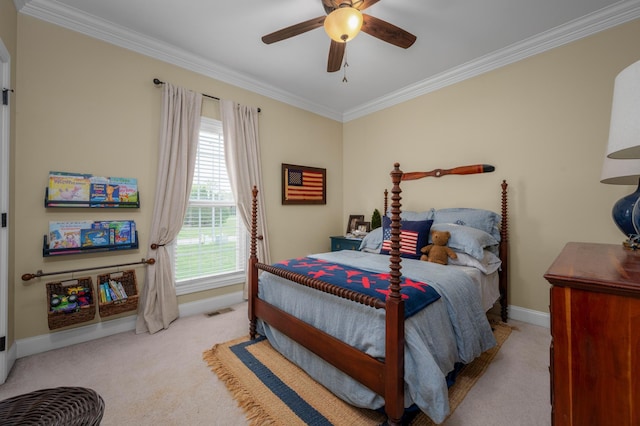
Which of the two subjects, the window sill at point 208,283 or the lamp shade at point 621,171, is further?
the window sill at point 208,283

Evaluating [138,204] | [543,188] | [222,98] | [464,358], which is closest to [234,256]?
[138,204]

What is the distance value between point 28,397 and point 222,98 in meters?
3.03

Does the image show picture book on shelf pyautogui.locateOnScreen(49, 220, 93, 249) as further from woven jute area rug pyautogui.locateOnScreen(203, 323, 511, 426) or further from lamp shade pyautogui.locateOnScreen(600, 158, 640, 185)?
lamp shade pyautogui.locateOnScreen(600, 158, 640, 185)

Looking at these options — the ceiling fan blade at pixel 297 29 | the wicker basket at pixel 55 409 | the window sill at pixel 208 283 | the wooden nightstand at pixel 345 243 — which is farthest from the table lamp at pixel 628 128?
the window sill at pixel 208 283

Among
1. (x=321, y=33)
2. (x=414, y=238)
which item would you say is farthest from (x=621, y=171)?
(x=321, y=33)

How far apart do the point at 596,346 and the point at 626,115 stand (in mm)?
724

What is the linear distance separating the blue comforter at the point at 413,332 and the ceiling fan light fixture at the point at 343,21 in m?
1.71

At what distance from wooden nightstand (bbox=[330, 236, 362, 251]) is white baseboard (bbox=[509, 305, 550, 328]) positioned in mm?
1807

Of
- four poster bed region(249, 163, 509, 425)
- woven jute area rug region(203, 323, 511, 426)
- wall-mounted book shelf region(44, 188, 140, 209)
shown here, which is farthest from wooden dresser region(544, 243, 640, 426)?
wall-mounted book shelf region(44, 188, 140, 209)

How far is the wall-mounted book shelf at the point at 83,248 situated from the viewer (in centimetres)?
219

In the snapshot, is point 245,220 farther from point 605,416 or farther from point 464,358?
point 605,416

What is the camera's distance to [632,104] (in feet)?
2.75

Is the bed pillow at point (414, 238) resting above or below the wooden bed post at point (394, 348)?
above

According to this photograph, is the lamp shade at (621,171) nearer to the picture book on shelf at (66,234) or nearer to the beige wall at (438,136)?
the beige wall at (438,136)
